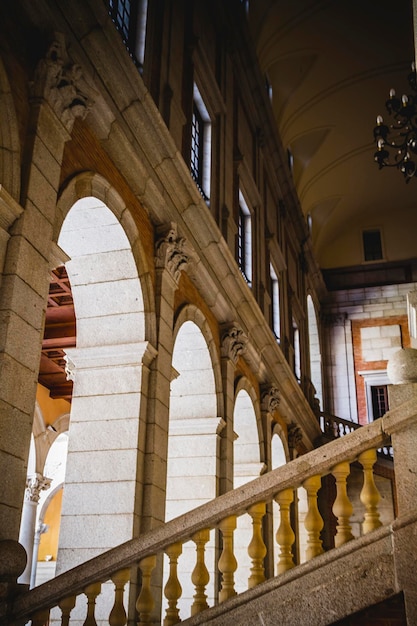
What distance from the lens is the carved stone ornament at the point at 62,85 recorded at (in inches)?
261

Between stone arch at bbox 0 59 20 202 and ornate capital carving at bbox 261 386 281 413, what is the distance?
374 inches

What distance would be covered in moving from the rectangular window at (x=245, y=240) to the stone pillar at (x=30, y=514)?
6.18 meters

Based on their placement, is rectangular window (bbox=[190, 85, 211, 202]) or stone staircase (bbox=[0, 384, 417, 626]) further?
rectangular window (bbox=[190, 85, 211, 202])

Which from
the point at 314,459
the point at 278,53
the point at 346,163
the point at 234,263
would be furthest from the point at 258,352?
the point at 346,163

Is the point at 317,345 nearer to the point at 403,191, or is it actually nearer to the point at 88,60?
the point at 403,191

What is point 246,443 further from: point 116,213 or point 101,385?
point 116,213

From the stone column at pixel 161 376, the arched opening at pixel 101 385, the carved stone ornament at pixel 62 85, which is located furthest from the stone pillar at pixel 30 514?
the carved stone ornament at pixel 62 85

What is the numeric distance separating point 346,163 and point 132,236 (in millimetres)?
15437

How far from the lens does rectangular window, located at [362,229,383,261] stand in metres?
25.3

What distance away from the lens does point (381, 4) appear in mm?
17531

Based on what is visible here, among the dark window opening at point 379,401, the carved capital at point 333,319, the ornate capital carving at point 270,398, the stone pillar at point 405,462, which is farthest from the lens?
the carved capital at point 333,319

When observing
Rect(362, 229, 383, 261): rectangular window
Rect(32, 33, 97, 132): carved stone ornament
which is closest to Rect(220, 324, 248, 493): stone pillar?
Rect(32, 33, 97, 132): carved stone ornament

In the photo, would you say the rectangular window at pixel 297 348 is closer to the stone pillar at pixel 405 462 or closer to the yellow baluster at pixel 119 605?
the stone pillar at pixel 405 462

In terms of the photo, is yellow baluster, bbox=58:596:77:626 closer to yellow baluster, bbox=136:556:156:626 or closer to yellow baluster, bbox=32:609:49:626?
yellow baluster, bbox=32:609:49:626
